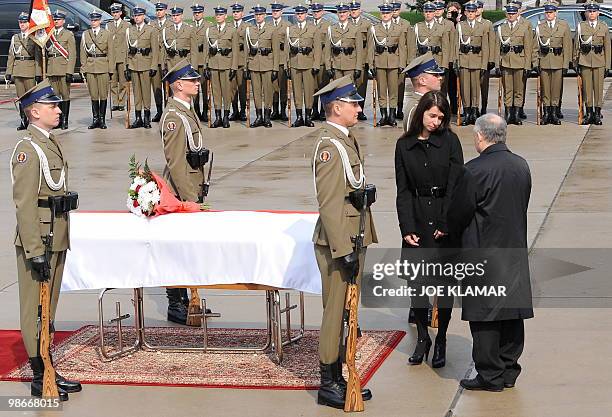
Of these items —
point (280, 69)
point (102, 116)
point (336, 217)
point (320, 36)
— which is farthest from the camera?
point (102, 116)

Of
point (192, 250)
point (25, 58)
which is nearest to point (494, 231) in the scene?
point (192, 250)

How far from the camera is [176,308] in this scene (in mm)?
9562

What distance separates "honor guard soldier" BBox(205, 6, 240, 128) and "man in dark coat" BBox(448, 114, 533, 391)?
44.9 ft

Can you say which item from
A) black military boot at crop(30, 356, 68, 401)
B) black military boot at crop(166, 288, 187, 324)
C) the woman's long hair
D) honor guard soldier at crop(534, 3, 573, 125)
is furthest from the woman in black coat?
honor guard soldier at crop(534, 3, 573, 125)

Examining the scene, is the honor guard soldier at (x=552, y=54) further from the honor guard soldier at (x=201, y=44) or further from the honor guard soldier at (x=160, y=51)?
the honor guard soldier at (x=160, y=51)

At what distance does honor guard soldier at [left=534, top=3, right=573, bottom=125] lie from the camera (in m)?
19.7

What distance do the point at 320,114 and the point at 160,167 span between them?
17.8 ft

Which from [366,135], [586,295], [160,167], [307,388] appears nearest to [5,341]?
[307,388]

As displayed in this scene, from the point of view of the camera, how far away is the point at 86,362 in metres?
8.45

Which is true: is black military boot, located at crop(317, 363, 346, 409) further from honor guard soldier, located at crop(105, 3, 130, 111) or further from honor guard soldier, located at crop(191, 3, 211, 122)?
honor guard soldier, located at crop(105, 3, 130, 111)

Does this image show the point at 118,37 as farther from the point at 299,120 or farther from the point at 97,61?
the point at 299,120

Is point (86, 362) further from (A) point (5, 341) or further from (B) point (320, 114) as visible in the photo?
(B) point (320, 114)

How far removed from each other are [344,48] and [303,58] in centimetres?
74

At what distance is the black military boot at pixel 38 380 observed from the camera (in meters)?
7.62
